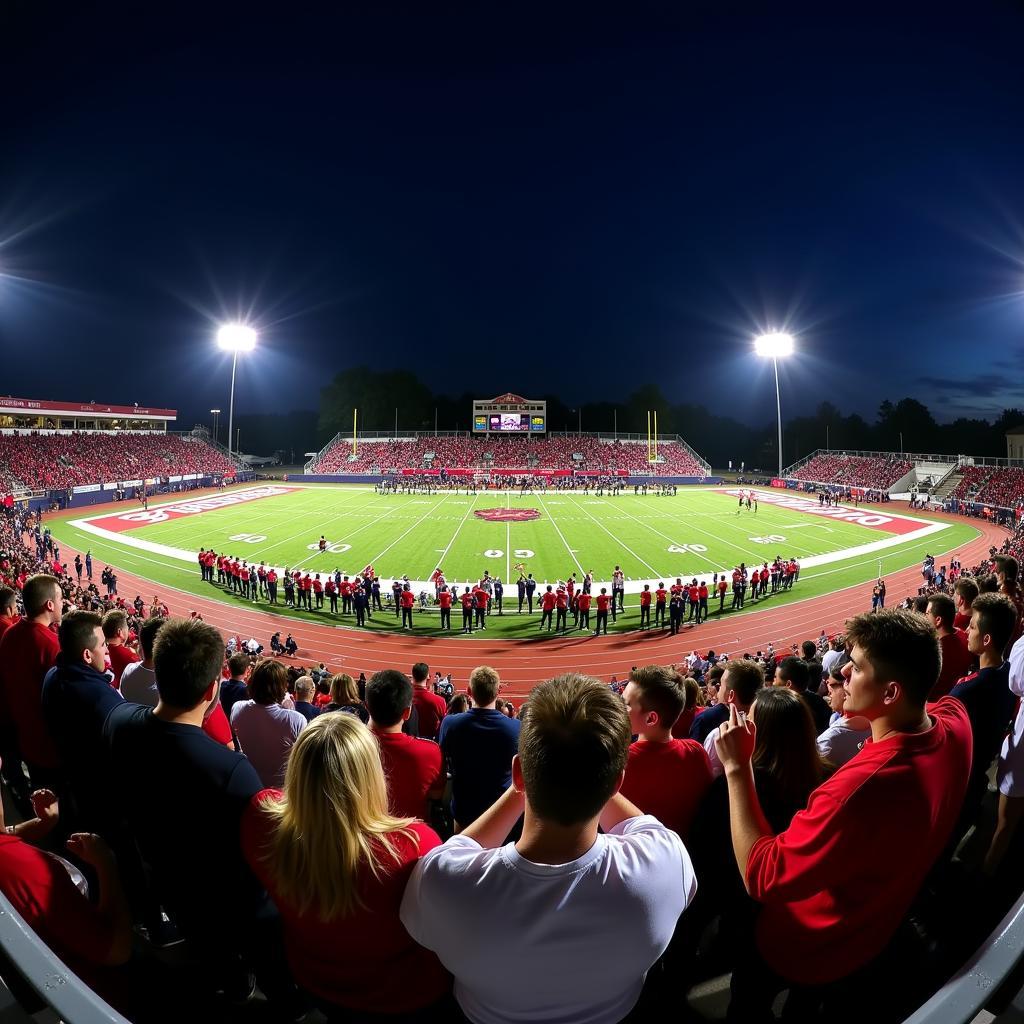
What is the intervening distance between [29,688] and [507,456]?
253ft

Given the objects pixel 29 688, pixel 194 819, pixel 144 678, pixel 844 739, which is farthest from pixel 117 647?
pixel 844 739

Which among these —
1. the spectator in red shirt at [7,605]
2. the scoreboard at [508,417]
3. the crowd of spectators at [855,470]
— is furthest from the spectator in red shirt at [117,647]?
the scoreboard at [508,417]

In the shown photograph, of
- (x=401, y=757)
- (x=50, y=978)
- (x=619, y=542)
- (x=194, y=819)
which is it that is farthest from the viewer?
(x=619, y=542)

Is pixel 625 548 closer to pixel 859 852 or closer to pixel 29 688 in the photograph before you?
pixel 29 688

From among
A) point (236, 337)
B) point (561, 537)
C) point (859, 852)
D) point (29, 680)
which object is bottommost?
point (561, 537)

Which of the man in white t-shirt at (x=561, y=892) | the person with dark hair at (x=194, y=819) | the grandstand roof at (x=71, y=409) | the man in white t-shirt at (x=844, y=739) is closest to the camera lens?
the man in white t-shirt at (x=561, y=892)

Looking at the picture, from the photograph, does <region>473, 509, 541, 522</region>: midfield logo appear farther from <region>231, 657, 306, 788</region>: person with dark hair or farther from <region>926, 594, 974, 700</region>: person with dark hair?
<region>231, 657, 306, 788</region>: person with dark hair

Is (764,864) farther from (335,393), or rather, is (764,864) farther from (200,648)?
(335,393)

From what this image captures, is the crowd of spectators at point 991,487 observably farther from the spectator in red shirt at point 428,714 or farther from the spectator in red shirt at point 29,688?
the spectator in red shirt at point 29,688

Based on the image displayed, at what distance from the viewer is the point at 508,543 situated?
32344 millimetres

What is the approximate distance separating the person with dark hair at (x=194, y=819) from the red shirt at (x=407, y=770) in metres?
1.03

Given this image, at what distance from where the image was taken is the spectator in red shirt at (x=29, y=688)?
4.29 meters

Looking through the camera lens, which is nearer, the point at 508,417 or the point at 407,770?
the point at 407,770

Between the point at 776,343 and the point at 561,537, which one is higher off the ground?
the point at 776,343
